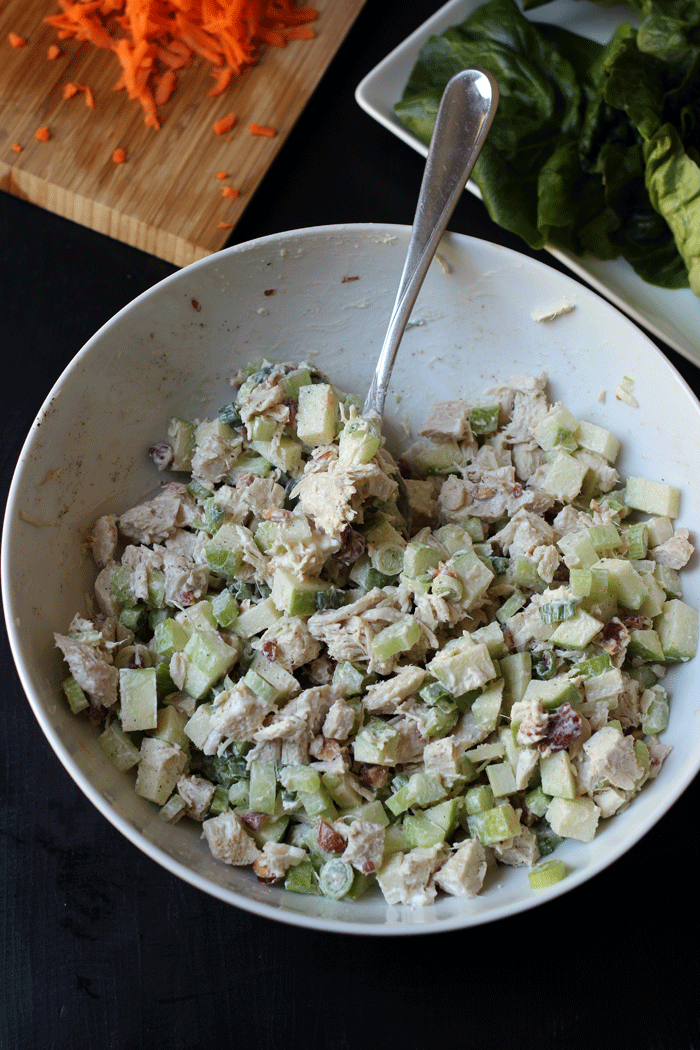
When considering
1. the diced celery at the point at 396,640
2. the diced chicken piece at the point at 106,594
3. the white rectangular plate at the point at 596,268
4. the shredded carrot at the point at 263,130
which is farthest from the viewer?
the shredded carrot at the point at 263,130

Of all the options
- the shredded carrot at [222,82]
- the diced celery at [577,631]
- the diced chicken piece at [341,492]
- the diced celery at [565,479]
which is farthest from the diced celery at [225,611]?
the shredded carrot at [222,82]

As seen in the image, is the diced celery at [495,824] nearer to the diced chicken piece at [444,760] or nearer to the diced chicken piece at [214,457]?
the diced chicken piece at [444,760]

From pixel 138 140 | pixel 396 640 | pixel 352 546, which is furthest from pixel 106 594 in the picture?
pixel 138 140

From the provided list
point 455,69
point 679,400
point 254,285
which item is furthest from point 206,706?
point 455,69

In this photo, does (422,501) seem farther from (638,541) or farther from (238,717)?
(238,717)

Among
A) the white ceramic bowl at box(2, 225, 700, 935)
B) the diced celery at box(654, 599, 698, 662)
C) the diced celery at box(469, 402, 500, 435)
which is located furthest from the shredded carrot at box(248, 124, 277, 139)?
the diced celery at box(654, 599, 698, 662)

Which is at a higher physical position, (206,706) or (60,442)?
(60,442)

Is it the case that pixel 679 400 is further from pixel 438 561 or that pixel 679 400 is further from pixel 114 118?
pixel 114 118
